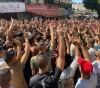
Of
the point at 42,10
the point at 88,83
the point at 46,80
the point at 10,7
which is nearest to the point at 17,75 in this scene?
the point at 46,80

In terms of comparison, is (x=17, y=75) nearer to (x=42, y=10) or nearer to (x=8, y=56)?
(x=8, y=56)

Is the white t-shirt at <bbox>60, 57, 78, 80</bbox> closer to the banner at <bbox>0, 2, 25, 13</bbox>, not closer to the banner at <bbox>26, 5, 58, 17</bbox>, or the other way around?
the banner at <bbox>0, 2, 25, 13</bbox>

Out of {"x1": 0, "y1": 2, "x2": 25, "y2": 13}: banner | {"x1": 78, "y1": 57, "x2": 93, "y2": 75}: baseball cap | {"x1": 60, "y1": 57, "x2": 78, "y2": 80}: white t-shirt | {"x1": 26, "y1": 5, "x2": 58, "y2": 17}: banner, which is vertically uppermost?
{"x1": 78, "y1": 57, "x2": 93, "y2": 75}: baseball cap

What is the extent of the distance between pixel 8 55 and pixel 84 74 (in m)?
1.25

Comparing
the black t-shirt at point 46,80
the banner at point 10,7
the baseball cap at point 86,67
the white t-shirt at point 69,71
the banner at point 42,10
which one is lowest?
the banner at point 42,10

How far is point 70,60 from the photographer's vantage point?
181 inches

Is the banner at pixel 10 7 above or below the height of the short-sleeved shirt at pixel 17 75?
below

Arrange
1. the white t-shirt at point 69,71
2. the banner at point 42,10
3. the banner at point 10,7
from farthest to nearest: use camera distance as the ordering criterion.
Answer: the banner at point 42,10 → the banner at point 10,7 → the white t-shirt at point 69,71

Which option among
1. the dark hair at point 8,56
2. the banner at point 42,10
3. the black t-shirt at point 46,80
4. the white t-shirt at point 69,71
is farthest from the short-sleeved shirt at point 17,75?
the banner at point 42,10

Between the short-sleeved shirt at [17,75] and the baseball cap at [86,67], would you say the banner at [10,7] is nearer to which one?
the short-sleeved shirt at [17,75]

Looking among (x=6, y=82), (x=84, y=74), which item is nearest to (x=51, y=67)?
(x=84, y=74)

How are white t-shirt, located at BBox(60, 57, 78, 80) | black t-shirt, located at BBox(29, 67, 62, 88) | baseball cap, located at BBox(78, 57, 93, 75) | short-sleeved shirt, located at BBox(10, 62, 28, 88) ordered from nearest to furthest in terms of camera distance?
black t-shirt, located at BBox(29, 67, 62, 88)
baseball cap, located at BBox(78, 57, 93, 75)
short-sleeved shirt, located at BBox(10, 62, 28, 88)
white t-shirt, located at BBox(60, 57, 78, 80)

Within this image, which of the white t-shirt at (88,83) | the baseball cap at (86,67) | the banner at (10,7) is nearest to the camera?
the baseball cap at (86,67)

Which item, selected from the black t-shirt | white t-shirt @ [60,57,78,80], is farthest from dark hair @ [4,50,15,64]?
white t-shirt @ [60,57,78,80]
